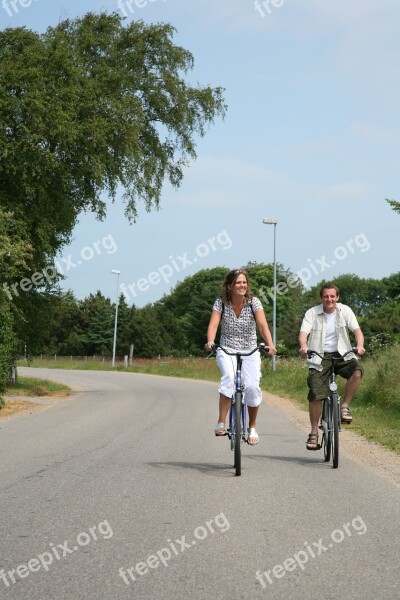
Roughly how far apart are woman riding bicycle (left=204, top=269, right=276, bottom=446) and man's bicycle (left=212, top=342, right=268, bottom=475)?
0.06m

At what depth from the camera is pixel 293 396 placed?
26.6m

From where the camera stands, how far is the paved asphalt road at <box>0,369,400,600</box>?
449cm

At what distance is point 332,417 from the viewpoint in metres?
9.08

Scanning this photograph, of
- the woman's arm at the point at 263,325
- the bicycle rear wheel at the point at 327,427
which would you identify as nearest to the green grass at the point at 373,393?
the bicycle rear wheel at the point at 327,427

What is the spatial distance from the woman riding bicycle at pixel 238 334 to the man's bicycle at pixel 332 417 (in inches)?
30.7

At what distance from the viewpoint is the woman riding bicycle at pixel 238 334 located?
875 cm

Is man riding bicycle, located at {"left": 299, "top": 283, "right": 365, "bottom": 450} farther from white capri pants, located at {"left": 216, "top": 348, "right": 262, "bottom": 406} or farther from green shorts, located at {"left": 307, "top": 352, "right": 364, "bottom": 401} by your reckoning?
white capri pants, located at {"left": 216, "top": 348, "right": 262, "bottom": 406}

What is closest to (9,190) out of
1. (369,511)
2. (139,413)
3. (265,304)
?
(139,413)

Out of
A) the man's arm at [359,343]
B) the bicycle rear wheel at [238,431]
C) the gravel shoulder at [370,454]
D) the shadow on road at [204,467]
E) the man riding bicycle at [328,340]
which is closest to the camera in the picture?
the bicycle rear wheel at [238,431]

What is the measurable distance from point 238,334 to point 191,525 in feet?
10.6

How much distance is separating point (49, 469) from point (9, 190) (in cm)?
1749

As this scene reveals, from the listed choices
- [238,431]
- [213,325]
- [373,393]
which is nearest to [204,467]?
[238,431]

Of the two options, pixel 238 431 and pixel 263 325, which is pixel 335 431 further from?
pixel 263 325

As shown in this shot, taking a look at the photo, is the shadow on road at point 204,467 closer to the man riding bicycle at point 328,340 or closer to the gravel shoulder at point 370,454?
the man riding bicycle at point 328,340
